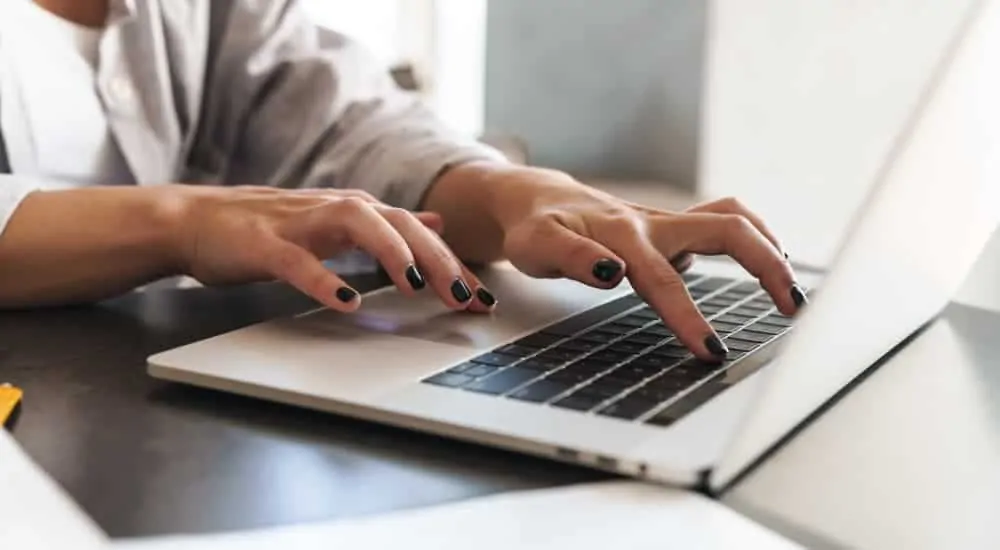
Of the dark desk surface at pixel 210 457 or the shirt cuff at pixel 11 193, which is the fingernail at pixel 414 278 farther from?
the shirt cuff at pixel 11 193

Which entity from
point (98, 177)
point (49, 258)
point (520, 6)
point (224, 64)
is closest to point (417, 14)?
point (520, 6)

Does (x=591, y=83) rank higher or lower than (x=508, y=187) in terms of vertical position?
lower

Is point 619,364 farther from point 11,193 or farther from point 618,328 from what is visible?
point 11,193

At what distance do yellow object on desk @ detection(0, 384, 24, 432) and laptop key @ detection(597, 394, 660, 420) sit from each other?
0.22m

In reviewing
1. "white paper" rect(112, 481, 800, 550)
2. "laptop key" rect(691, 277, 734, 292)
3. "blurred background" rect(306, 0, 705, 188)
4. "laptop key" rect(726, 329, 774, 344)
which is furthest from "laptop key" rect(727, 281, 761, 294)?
"blurred background" rect(306, 0, 705, 188)

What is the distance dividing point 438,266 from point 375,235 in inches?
1.4

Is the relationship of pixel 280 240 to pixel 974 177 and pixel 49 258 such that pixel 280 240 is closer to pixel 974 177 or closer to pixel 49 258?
pixel 49 258

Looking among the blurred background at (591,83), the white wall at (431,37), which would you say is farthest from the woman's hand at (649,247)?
the white wall at (431,37)

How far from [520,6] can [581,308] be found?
0.99 meters

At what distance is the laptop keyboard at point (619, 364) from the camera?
411 millimetres

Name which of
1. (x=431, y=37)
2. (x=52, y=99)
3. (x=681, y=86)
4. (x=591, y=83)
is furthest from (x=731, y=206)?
(x=431, y=37)

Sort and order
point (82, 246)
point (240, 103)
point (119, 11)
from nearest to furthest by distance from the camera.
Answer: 1. point (82, 246)
2. point (119, 11)
3. point (240, 103)

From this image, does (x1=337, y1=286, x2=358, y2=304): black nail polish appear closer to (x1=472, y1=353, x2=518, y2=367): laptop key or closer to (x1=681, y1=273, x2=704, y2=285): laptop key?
(x1=472, y1=353, x2=518, y2=367): laptop key

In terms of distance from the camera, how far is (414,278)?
573 mm
